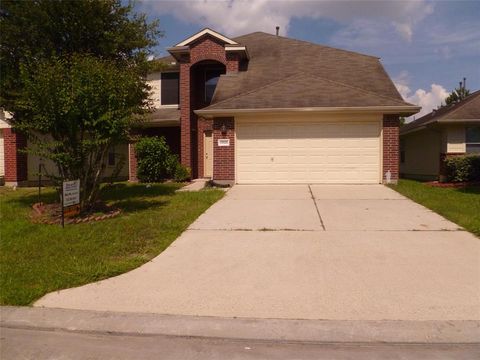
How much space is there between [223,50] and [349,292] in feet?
50.4

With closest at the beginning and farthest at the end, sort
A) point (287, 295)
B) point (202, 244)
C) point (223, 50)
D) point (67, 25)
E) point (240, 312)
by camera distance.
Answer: point (240, 312) → point (287, 295) → point (202, 244) → point (67, 25) → point (223, 50)

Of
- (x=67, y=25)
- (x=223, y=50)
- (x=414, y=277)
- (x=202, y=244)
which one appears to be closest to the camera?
(x=414, y=277)

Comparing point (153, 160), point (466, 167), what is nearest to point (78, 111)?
point (153, 160)

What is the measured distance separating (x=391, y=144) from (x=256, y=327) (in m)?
11.8

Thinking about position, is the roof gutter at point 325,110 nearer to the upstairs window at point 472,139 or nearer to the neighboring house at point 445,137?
the neighboring house at point 445,137

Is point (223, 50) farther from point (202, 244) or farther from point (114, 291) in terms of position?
point (114, 291)

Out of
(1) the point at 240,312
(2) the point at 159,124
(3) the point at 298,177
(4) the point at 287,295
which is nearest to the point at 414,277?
(4) the point at 287,295

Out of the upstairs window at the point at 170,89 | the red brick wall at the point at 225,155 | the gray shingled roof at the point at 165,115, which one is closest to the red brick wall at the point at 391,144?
the red brick wall at the point at 225,155

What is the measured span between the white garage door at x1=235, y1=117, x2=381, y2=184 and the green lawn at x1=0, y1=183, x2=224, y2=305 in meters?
3.94

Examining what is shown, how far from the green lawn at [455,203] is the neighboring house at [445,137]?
11.3ft

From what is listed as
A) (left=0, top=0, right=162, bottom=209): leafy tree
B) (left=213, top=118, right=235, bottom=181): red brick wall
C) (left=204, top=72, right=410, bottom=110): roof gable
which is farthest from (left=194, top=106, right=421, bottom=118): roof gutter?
(left=0, top=0, right=162, bottom=209): leafy tree

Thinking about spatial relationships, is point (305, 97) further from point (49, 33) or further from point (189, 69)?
point (49, 33)

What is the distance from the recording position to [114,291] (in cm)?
525

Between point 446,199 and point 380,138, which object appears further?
point 380,138
